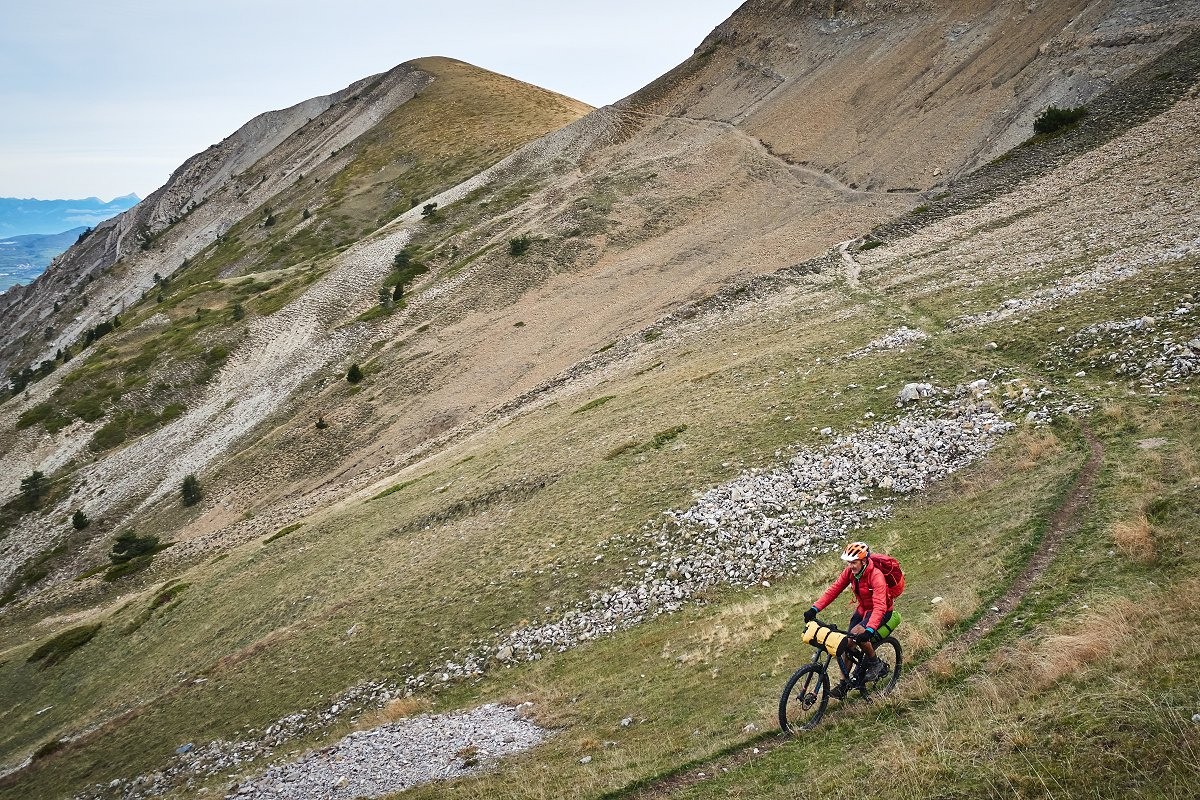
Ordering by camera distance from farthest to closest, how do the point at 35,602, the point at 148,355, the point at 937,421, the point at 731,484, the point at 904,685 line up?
the point at 148,355 < the point at 35,602 < the point at 731,484 < the point at 937,421 < the point at 904,685

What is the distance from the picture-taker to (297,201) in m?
156

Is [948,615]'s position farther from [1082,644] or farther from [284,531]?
[284,531]

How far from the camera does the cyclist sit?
12797 millimetres

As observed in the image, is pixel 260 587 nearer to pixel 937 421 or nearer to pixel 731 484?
pixel 731 484

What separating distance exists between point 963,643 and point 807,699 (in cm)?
343

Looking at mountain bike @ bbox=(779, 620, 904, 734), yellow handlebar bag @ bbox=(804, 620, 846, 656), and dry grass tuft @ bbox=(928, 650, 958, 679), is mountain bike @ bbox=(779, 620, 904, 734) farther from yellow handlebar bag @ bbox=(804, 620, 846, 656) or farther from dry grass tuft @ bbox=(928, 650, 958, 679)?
dry grass tuft @ bbox=(928, 650, 958, 679)

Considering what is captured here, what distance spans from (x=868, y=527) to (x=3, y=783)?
38.1 metres

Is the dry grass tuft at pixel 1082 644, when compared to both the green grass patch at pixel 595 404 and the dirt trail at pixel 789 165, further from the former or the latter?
the dirt trail at pixel 789 165

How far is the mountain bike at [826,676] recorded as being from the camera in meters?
13.0

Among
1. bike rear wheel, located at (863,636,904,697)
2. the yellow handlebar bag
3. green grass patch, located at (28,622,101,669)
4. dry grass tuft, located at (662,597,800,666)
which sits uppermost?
the yellow handlebar bag

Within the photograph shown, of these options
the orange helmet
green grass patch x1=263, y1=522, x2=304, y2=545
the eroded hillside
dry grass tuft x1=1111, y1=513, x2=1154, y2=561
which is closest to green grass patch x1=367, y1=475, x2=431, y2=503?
the eroded hillside

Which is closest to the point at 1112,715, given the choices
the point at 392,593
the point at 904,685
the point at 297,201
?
the point at 904,685

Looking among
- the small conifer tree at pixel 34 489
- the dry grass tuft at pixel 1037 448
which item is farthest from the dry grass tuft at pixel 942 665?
the small conifer tree at pixel 34 489

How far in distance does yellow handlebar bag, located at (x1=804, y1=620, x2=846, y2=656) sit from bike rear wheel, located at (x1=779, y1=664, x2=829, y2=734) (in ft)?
1.43
